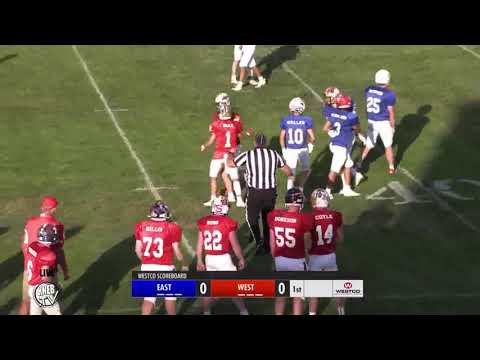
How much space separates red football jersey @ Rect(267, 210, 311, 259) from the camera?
14.5m

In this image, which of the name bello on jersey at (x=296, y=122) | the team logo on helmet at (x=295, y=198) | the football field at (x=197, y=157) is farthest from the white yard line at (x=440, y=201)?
the team logo on helmet at (x=295, y=198)

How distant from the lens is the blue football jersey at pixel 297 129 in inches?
755

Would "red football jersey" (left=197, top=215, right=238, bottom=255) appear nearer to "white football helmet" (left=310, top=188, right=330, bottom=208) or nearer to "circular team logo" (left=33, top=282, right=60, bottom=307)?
"white football helmet" (left=310, top=188, right=330, bottom=208)

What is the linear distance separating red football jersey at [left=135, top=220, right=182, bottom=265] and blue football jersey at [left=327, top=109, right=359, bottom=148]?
20.0 ft

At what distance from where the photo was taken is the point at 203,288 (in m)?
14.1

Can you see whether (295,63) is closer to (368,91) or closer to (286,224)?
(368,91)

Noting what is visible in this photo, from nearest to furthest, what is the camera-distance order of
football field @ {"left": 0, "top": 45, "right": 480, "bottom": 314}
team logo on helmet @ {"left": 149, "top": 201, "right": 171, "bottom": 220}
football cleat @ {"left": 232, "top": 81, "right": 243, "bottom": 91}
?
team logo on helmet @ {"left": 149, "top": 201, "right": 171, "bottom": 220}, football field @ {"left": 0, "top": 45, "right": 480, "bottom": 314}, football cleat @ {"left": 232, "top": 81, "right": 243, "bottom": 91}

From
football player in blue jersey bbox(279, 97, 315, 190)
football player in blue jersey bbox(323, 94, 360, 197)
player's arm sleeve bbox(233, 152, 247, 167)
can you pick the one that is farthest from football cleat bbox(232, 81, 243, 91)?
player's arm sleeve bbox(233, 152, 247, 167)

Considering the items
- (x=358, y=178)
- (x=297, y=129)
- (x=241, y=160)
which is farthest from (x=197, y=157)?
(x=241, y=160)

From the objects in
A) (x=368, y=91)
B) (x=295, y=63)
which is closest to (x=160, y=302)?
(x=368, y=91)

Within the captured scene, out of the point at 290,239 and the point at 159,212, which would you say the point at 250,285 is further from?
the point at 159,212

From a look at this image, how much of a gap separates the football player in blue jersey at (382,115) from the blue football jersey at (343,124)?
4.20 feet

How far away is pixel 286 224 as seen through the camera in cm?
1452

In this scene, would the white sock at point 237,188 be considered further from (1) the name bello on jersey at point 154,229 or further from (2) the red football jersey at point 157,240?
(1) the name bello on jersey at point 154,229
